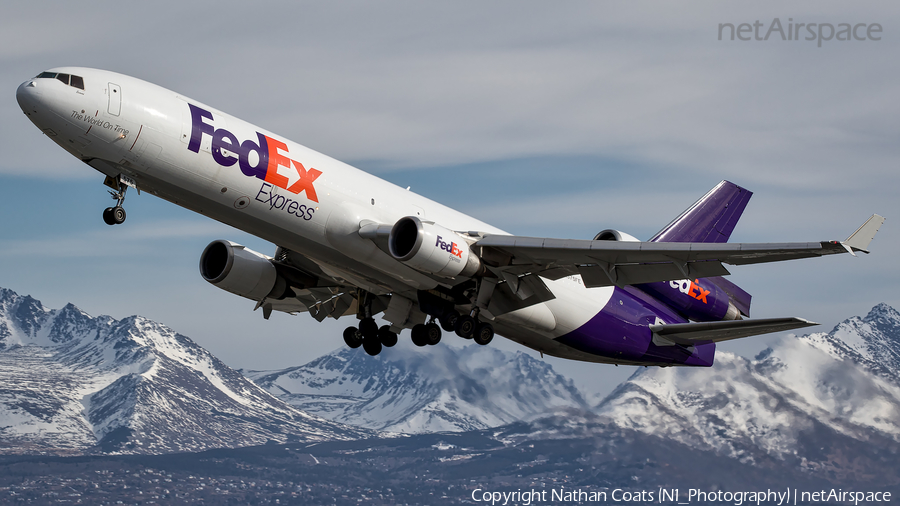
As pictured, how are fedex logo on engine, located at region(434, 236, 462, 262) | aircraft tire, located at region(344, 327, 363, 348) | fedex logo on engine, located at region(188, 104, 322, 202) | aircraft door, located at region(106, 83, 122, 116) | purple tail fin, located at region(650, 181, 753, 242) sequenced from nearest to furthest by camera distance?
aircraft door, located at region(106, 83, 122, 116) < fedex logo on engine, located at region(188, 104, 322, 202) < fedex logo on engine, located at region(434, 236, 462, 262) < aircraft tire, located at region(344, 327, 363, 348) < purple tail fin, located at region(650, 181, 753, 242)

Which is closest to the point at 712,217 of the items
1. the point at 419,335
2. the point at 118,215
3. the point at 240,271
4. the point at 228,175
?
the point at 419,335

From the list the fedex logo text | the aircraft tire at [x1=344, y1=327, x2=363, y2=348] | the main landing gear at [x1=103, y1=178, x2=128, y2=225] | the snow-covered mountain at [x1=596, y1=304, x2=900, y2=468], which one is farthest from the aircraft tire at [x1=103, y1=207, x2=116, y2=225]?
the snow-covered mountain at [x1=596, y1=304, x2=900, y2=468]

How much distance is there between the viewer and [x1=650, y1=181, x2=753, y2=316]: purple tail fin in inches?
1438

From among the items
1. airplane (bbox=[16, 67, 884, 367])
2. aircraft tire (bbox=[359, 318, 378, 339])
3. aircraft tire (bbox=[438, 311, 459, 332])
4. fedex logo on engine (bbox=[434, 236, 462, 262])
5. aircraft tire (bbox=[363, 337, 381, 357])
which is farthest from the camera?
aircraft tire (bbox=[359, 318, 378, 339])

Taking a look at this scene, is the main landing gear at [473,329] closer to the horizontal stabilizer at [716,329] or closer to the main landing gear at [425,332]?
the main landing gear at [425,332]

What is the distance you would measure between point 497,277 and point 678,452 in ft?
361

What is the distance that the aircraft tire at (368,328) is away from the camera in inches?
Result: 1350

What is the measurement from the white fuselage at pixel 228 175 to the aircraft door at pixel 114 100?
0.08ft

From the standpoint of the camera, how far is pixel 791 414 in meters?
114

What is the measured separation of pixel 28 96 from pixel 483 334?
578 inches

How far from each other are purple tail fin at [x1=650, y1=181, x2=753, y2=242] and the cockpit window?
72.7 feet

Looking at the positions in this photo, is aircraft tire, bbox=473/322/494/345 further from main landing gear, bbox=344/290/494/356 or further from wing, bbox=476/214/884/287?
wing, bbox=476/214/884/287

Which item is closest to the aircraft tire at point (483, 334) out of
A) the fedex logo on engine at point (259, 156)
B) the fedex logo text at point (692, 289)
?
the fedex logo on engine at point (259, 156)

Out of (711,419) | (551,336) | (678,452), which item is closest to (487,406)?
(678,452)
